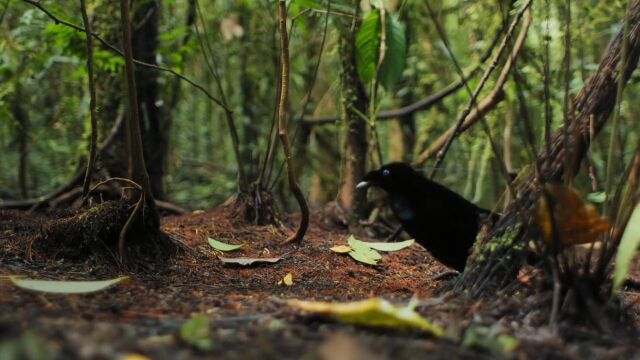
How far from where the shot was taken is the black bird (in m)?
3.15

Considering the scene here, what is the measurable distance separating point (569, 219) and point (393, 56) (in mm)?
2210

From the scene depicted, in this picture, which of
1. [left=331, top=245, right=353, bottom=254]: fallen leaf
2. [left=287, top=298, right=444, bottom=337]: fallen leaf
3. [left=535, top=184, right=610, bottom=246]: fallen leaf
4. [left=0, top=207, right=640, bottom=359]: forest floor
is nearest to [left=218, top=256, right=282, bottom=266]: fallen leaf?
[left=0, top=207, right=640, bottom=359]: forest floor

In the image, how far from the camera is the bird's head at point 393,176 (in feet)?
11.4

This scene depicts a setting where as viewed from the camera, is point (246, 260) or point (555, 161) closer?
point (555, 161)

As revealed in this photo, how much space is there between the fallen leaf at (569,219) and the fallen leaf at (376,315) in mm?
520

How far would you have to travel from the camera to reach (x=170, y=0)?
12.3ft

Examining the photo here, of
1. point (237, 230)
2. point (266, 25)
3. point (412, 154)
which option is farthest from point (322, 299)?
point (266, 25)

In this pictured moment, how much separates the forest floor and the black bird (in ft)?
0.63

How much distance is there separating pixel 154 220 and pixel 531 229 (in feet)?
5.07

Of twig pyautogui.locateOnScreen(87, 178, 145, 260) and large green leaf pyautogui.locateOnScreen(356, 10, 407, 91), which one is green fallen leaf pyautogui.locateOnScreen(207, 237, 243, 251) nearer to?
twig pyautogui.locateOnScreen(87, 178, 145, 260)

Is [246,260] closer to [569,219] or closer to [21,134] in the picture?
[569,219]

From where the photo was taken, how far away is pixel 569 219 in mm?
1891

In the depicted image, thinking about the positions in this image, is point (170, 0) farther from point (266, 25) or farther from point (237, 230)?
point (266, 25)

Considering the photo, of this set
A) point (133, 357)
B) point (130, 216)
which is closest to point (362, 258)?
point (130, 216)
